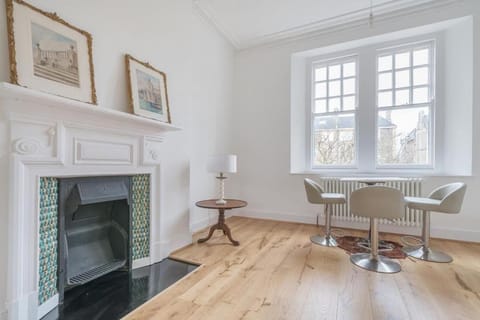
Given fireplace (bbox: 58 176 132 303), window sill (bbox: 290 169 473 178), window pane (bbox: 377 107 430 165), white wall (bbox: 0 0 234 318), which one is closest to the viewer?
fireplace (bbox: 58 176 132 303)

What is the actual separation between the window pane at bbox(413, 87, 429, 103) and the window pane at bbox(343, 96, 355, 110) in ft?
2.77

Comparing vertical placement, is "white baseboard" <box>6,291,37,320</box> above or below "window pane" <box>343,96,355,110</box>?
below

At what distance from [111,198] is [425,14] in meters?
4.54

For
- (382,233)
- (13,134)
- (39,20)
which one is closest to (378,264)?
(382,233)

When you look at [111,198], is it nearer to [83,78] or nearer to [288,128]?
[83,78]

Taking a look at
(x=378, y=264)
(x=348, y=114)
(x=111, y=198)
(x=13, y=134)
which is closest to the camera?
(x=13, y=134)

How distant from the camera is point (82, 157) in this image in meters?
1.71

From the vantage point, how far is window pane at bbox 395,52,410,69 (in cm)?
357

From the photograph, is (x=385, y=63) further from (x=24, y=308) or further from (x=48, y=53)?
(x=24, y=308)

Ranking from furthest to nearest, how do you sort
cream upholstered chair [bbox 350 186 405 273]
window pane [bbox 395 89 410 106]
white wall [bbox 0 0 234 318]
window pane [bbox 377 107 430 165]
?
window pane [bbox 395 89 410 106] < window pane [bbox 377 107 430 165] < cream upholstered chair [bbox 350 186 405 273] < white wall [bbox 0 0 234 318]

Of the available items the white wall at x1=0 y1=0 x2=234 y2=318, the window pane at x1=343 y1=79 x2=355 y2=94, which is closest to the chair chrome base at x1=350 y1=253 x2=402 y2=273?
the white wall at x1=0 y1=0 x2=234 y2=318

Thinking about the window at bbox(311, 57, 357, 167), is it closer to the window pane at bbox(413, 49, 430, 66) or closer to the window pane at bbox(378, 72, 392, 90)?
the window pane at bbox(378, 72, 392, 90)

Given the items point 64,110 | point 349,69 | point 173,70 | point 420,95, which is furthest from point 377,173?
point 64,110

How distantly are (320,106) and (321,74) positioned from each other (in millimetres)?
584
